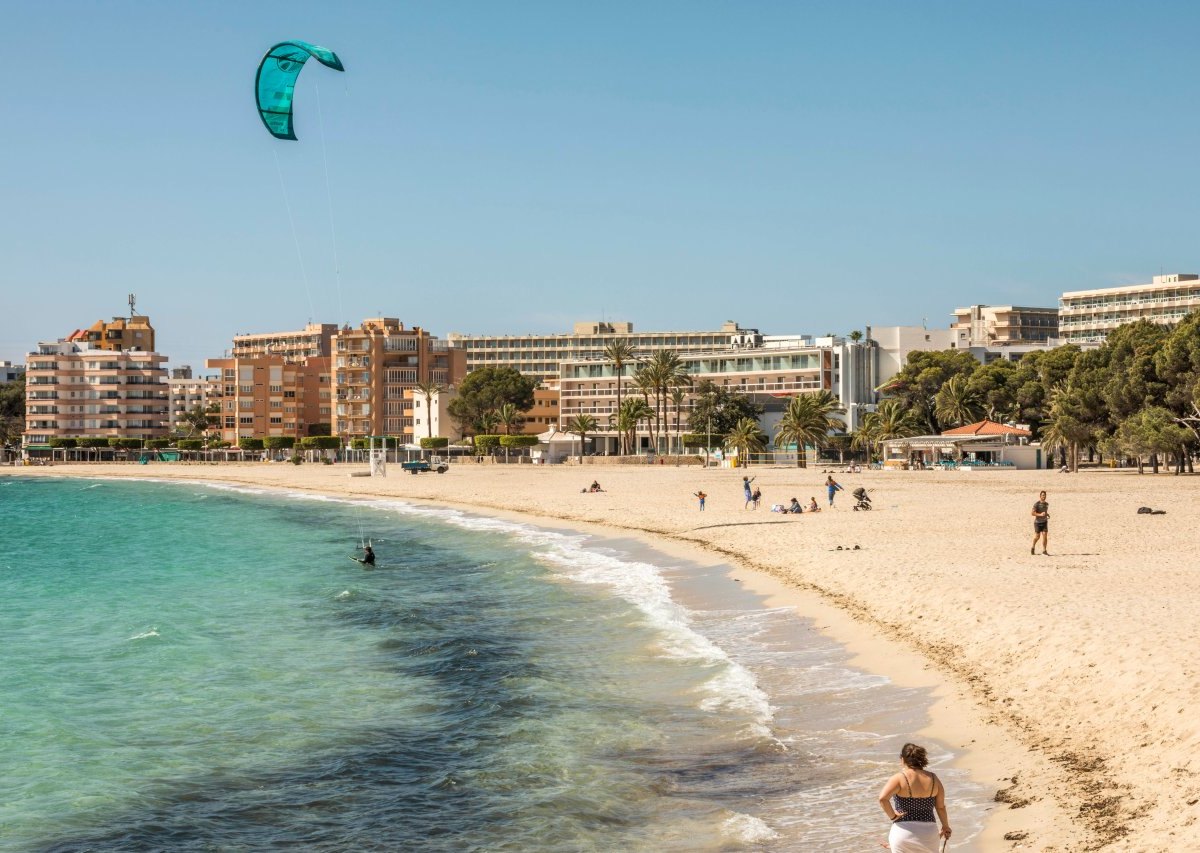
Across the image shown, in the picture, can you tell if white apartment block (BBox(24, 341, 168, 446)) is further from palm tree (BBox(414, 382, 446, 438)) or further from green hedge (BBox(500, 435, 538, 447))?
green hedge (BBox(500, 435, 538, 447))

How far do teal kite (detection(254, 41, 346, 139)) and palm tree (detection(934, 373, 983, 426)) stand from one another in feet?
270

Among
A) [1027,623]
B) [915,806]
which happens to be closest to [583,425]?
[1027,623]

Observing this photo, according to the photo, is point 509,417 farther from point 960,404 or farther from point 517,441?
point 960,404

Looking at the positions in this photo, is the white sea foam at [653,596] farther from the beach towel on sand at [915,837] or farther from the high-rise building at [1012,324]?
the high-rise building at [1012,324]

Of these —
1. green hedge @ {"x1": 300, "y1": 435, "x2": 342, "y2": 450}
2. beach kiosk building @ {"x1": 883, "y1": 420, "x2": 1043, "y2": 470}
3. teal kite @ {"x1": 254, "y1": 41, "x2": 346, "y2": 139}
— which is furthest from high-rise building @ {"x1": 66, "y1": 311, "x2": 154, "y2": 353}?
teal kite @ {"x1": 254, "y1": 41, "x2": 346, "y2": 139}

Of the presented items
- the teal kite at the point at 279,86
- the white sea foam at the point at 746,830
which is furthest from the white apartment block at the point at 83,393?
the white sea foam at the point at 746,830

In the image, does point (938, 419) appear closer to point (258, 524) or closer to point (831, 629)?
point (258, 524)

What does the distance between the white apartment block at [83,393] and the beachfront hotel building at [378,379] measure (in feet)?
108

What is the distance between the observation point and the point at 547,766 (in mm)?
14312

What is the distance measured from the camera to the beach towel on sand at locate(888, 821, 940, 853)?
856cm

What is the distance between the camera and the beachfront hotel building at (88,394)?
155 m

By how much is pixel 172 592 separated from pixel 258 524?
2596cm

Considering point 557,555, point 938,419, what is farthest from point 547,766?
point 938,419

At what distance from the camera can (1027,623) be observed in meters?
17.4
